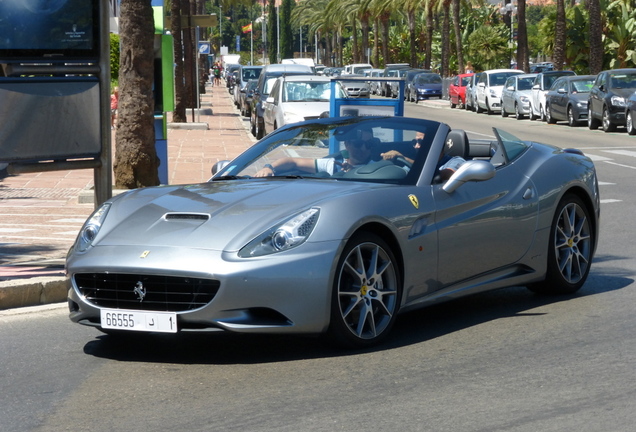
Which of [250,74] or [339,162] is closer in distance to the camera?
[339,162]

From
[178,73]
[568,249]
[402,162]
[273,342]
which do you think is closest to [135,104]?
[568,249]

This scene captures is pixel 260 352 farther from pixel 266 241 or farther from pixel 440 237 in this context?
pixel 440 237

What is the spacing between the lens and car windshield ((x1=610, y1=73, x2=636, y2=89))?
30.7 metres

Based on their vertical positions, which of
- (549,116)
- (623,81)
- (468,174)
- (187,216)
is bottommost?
(549,116)

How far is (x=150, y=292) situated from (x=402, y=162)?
1962 mm

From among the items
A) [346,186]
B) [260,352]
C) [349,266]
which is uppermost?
[346,186]

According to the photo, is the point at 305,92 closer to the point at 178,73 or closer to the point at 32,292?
the point at 178,73

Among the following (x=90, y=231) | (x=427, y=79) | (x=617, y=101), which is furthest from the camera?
(x=427, y=79)

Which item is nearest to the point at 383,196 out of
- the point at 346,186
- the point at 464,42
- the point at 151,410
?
the point at 346,186

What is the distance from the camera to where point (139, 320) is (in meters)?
6.13

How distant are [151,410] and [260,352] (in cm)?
131

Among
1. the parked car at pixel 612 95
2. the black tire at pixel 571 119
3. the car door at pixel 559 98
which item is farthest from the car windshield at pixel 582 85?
the parked car at pixel 612 95

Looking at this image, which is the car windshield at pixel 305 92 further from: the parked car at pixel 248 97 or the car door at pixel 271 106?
the parked car at pixel 248 97

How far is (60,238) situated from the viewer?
11.1m
